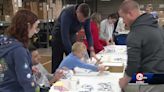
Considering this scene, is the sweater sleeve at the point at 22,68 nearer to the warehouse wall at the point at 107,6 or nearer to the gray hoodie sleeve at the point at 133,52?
the gray hoodie sleeve at the point at 133,52

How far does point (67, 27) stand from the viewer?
461cm

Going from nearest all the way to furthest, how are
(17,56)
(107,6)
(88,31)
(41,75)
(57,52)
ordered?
1. (17,56)
2. (41,75)
3. (57,52)
4. (88,31)
5. (107,6)

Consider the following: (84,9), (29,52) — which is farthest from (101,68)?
(29,52)

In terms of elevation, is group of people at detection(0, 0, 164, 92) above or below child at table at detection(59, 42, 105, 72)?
above

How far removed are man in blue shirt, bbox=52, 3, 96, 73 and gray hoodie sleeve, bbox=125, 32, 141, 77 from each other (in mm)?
1700

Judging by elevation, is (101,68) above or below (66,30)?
below

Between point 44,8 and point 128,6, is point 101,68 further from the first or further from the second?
point 44,8

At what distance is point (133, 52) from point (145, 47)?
4.6 inches

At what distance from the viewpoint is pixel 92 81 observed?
3.39 meters

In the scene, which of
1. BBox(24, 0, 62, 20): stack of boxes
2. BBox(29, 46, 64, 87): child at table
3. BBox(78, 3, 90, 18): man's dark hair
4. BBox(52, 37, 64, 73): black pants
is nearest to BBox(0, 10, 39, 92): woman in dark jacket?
BBox(29, 46, 64, 87): child at table

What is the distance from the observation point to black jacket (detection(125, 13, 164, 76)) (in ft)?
9.01

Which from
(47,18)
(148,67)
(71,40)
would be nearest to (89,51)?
(71,40)

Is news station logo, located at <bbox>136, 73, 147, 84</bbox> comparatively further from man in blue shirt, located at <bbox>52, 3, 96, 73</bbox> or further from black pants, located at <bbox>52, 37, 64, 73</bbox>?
black pants, located at <bbox>52, 37, 64, 73</bbox>

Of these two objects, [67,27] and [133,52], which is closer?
[133,52]
